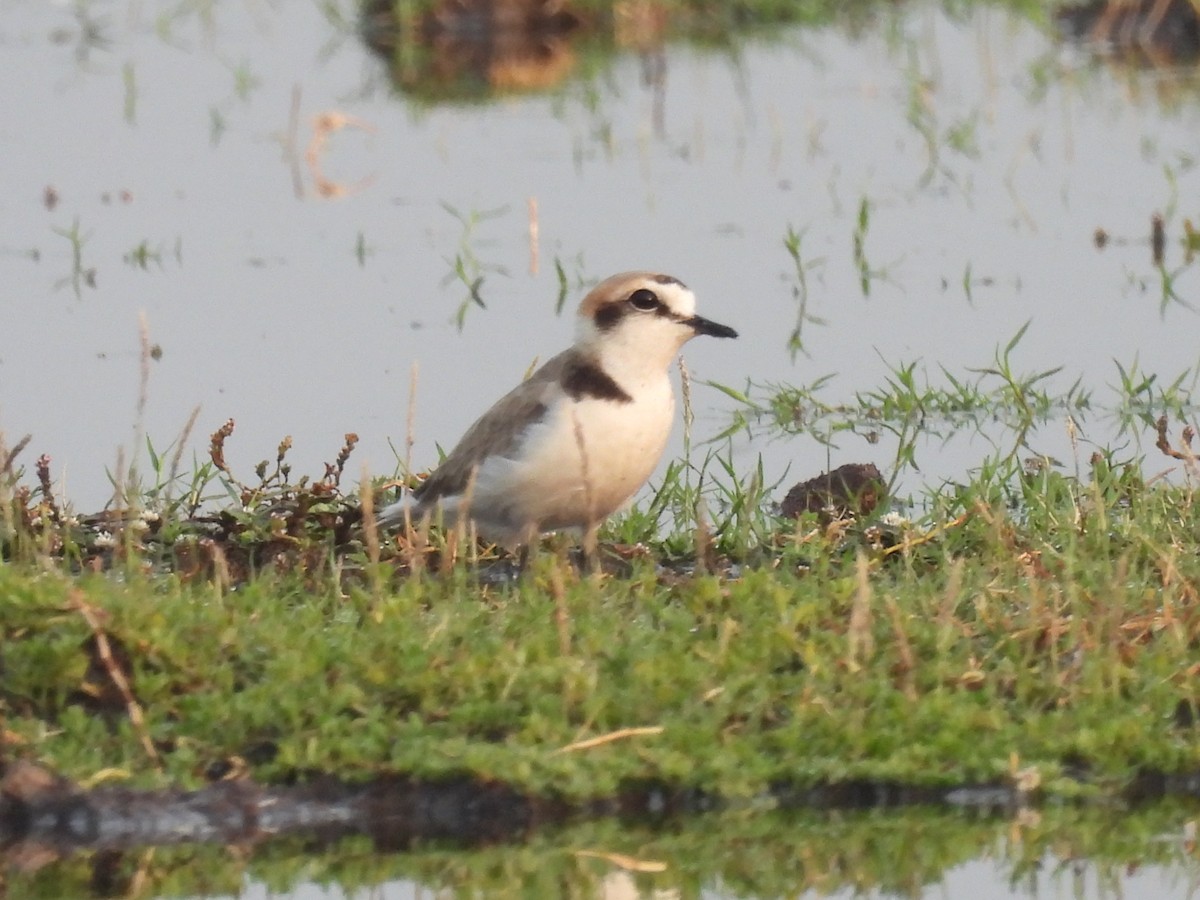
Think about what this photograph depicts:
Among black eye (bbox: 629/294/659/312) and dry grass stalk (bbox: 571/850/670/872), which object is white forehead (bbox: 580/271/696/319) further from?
dry grass stalk (bbox: 571/850/670/872)

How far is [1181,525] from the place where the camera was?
311 inches

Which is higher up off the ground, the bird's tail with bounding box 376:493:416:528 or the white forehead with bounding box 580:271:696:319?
the white forehead with bounding box 580:271:696:319

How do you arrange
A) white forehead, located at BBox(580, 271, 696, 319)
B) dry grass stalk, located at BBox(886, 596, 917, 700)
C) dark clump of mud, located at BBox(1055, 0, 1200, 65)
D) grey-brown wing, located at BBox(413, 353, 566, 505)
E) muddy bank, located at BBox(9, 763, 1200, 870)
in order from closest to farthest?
muddy bank, located at BBox(9, 763, 1200, 870), dry grass stalk, located at BBox(886, 596, 917, 700), grey-brown wing, located at BBox(413, 353, 566, 505), white forehead, located at BBox(580, 271, 696, 319), dark clump of mud, located at BBox(1055, 0, 1200, 65)

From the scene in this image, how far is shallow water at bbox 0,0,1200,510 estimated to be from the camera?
10.6 m

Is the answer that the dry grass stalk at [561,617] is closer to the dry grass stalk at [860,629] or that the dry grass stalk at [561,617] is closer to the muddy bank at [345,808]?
the muddy bank at [345,808]

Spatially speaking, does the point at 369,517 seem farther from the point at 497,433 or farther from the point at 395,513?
the point at 395,513

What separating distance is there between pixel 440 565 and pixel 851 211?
6247 mm

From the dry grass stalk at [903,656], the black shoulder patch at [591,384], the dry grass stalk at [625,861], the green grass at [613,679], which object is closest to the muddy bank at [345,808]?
the green grass at [613,679]

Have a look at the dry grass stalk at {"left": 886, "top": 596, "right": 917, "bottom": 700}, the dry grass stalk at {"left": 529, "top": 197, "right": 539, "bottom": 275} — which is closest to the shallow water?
the dry grass stalk at {"left": 529, "top": 197, "right": 539, "bottom": 275}

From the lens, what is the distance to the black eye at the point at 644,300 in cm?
794

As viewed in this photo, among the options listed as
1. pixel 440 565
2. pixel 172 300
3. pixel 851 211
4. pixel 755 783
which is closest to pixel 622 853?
pixel 755 783

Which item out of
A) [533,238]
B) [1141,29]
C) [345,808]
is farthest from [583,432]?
[1141,29]

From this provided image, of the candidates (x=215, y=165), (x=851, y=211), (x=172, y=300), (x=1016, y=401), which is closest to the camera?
(x=1016, y=401)

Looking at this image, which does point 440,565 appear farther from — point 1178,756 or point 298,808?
point 1178,756
